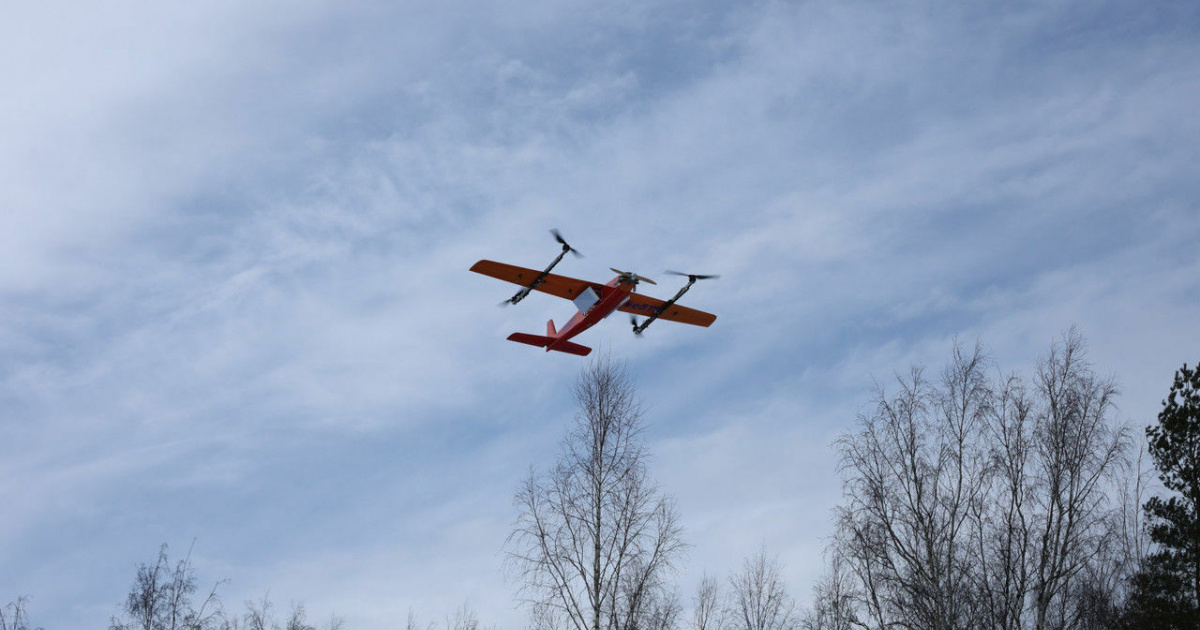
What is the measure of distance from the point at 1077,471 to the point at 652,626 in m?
11.9

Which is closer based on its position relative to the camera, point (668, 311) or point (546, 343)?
point (546, 343)

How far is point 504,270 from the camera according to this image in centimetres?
3033

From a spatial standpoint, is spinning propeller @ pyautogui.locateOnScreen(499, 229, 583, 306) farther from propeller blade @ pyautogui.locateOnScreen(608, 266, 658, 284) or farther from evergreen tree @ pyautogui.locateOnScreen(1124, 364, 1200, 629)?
evergreen tree @ pyautogui.locateOnScreen(1124, 364, 1200, 629)

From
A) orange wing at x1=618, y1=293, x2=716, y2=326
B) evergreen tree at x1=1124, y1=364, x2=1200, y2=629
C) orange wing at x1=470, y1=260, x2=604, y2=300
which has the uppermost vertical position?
orange wing at x1=618, y1=293, x2=716, y2=326

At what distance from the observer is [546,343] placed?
35406 millimetres

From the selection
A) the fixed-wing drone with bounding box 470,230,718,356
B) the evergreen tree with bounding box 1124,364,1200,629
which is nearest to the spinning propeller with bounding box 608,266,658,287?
the fixed-wing drone with bounding box 470,230,718,356

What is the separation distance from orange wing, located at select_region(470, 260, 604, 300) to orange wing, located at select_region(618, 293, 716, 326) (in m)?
2.23

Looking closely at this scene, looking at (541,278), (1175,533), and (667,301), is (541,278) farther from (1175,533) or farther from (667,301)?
(1175,533)

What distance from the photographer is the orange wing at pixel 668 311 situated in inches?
1400

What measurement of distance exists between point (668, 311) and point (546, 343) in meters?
5.10

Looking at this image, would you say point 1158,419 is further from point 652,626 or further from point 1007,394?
point 652,626

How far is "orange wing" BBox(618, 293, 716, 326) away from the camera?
117ft

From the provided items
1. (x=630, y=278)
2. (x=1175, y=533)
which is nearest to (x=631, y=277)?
(x=630, y=278)

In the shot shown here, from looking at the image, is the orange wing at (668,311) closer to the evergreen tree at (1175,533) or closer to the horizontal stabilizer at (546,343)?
the horizontal stabilizer at (546,343)
